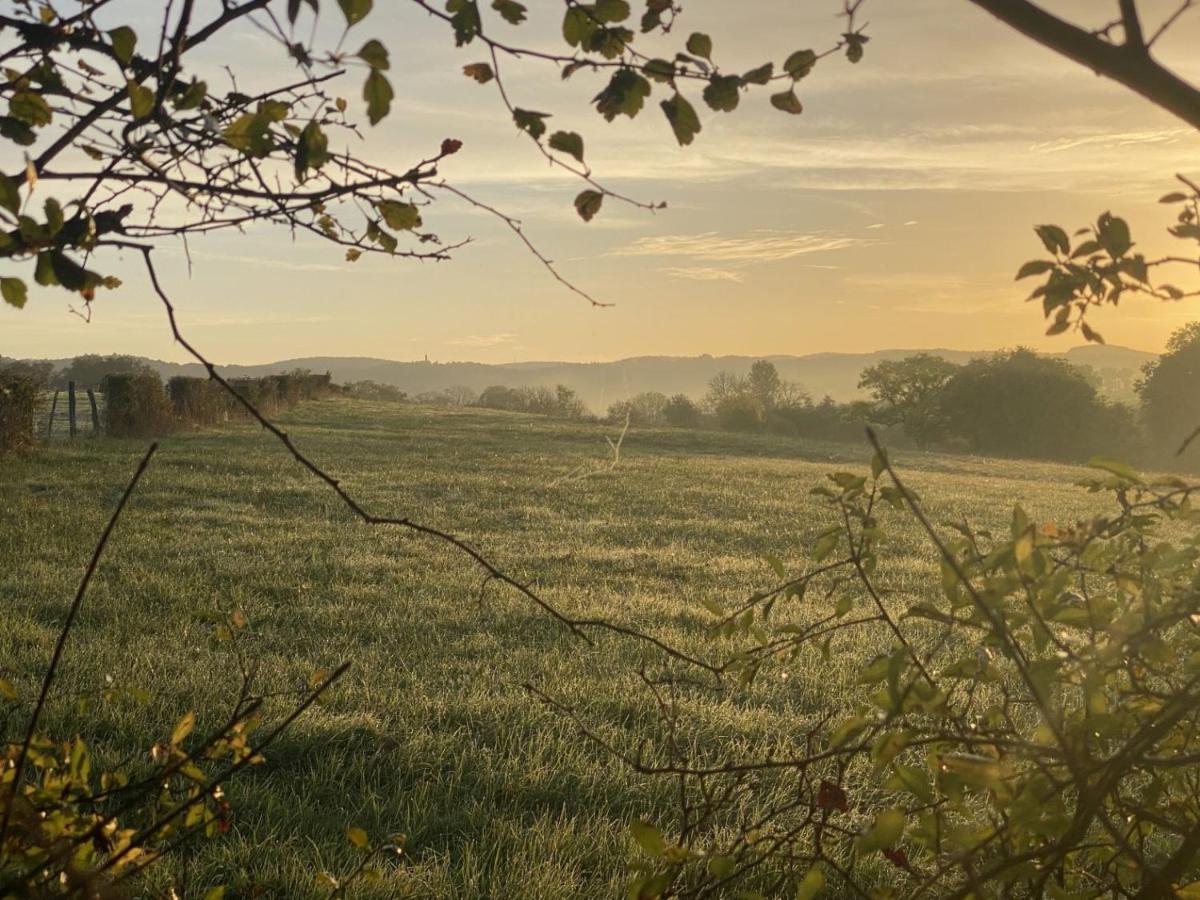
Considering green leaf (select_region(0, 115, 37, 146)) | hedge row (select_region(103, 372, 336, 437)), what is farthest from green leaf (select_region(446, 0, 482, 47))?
hedge row (select_region(103, 372, 336, 437))

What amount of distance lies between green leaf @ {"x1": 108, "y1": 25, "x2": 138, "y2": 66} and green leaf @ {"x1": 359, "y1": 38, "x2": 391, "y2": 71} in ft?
1.67

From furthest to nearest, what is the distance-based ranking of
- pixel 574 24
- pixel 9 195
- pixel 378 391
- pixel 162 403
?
pixel 378 391, pixel 162 403, pixel 574 24, pixel 9 195

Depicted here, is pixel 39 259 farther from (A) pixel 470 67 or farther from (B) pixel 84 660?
(B) pixel 84 660

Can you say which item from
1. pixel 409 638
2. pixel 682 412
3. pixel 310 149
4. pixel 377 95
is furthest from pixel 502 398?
pixel 377 95

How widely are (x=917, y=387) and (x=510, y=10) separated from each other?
202 ft

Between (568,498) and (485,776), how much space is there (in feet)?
36.4

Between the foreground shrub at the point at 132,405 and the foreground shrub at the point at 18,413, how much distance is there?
4.82 m

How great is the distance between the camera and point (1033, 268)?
1.50m

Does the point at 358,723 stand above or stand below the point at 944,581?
below

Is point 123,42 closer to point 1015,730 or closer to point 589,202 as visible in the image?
A: point 589,202

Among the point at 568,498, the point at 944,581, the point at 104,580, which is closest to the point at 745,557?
the point at 568,498

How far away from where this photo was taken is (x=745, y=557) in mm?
10352

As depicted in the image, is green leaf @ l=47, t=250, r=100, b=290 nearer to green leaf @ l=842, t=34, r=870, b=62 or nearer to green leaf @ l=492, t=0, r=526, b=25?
green leaf @ l=492, t=0, r=526, b=25

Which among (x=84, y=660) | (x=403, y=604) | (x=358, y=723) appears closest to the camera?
(x=358, y=723)
